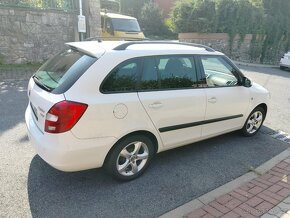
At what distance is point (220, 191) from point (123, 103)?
158 cm

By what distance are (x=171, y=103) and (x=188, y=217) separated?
4.37 ft

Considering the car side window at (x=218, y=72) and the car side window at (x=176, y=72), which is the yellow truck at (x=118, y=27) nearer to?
the car side window at (x=218, y=72)

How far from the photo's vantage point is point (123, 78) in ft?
10.3

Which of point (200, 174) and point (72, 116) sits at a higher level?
point (72, 116)

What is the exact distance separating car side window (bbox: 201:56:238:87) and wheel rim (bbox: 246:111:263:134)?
90 centimetres

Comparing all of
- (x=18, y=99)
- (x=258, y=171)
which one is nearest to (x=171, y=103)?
(x=258, y=171)

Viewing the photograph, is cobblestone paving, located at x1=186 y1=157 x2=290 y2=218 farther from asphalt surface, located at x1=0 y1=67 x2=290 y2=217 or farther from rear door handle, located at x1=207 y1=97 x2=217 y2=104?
rear door handle, located at x1=207 y1=97 x2=217 y2=104

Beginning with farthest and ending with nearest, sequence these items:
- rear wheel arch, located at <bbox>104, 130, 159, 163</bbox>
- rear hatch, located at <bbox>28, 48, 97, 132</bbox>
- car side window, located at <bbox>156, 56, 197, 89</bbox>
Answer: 1. car side window, located at <bbox>156, 56, 197, 89</bbox>
2. rear wheel arch, located at <bbox>104, 130, 159, 163</bbox>
3. rear hatch, located at <bbox>28, 48, 97, 132</bbox>

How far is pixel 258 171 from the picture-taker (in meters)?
3.80

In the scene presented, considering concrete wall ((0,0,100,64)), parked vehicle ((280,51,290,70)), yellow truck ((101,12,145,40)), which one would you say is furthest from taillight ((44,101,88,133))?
parked vehicle ((280,51,290,70))

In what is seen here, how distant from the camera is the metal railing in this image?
9.02m

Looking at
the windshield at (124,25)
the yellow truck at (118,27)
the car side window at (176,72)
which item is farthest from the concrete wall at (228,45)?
the car side window at (176,72)

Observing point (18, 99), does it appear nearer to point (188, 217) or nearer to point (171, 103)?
point (171, 103)

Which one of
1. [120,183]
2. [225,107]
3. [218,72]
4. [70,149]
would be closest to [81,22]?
[218,72]
